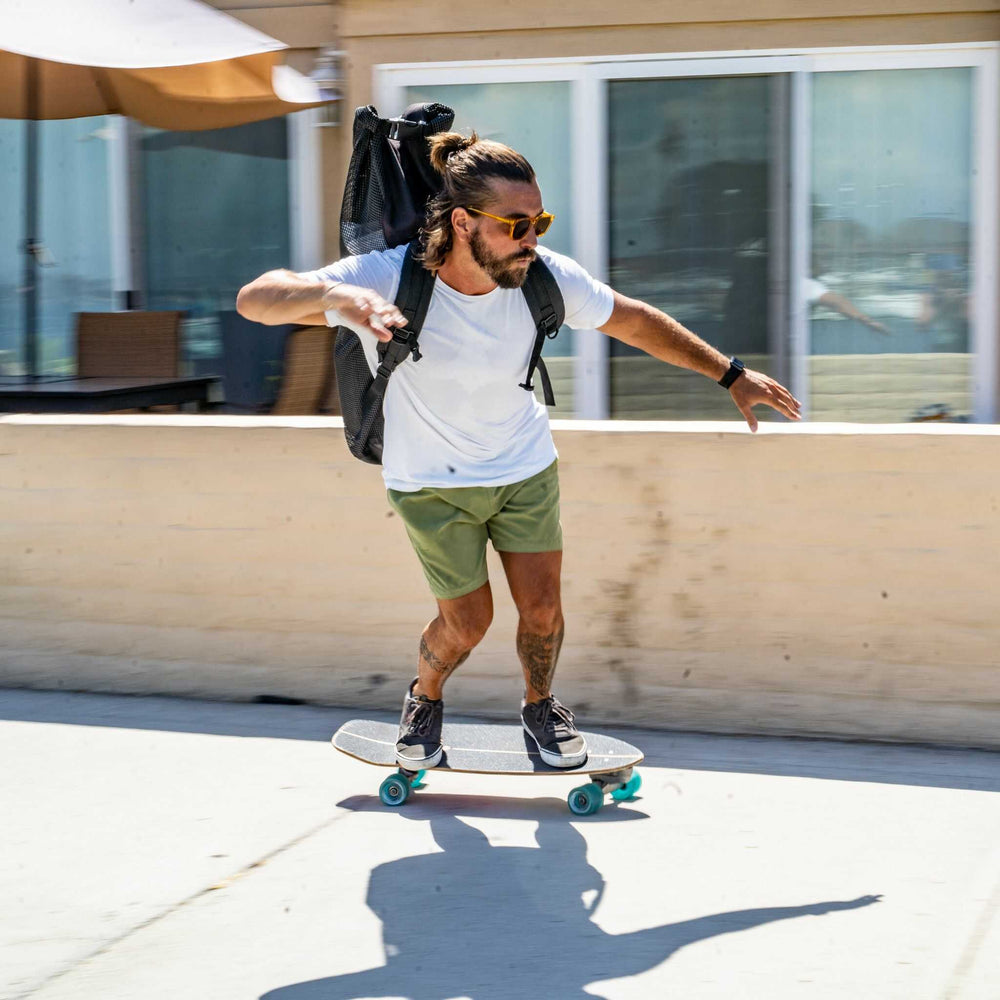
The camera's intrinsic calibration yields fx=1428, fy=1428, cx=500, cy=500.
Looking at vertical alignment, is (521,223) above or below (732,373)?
above

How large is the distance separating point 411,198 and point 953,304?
5.09m

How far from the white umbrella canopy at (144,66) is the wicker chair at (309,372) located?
1.26 metres

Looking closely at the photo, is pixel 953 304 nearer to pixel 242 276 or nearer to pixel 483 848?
pixel 242 276

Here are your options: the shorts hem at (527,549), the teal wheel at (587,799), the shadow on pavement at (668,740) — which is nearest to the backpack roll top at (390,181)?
the shorts hem at (527,549)

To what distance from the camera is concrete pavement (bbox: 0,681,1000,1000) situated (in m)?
3.21

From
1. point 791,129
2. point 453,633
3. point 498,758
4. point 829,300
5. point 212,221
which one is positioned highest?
point 791,129

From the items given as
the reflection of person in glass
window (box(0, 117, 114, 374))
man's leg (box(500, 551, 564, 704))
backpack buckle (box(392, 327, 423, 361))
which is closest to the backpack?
backpack buckle (box(392, 327, 423, 361))

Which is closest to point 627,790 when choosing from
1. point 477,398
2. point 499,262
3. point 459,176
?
point 477,398

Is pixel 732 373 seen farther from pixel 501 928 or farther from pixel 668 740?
pixel 501 928

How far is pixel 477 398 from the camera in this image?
3.97 m

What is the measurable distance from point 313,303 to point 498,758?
1.52 meters

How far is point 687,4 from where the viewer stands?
26.3 ft

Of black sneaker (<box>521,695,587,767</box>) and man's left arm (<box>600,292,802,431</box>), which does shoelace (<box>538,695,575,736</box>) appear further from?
man's left arm (<box>600,292,802,431</box>)

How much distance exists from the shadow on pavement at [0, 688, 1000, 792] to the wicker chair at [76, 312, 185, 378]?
3.43 m
